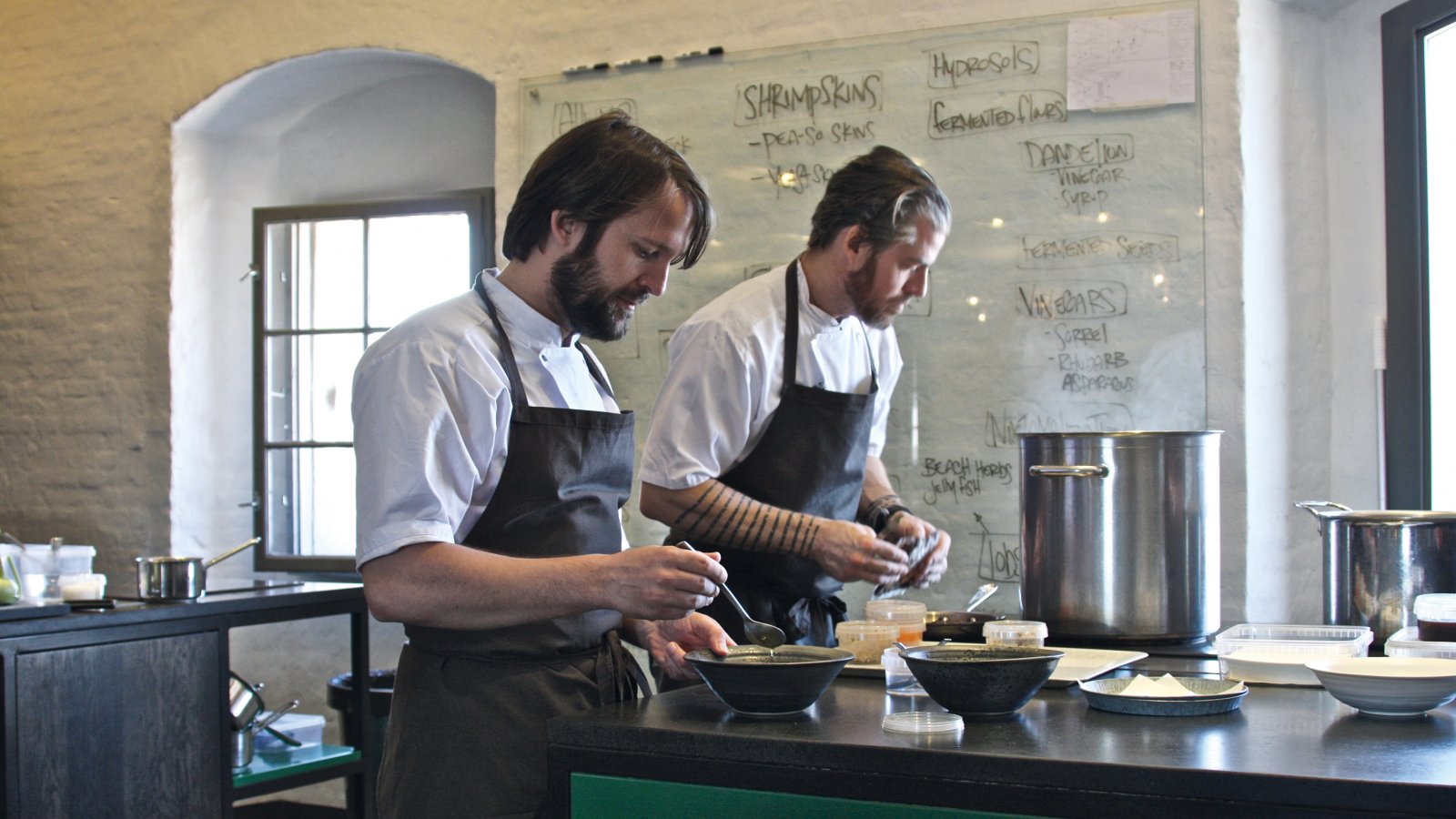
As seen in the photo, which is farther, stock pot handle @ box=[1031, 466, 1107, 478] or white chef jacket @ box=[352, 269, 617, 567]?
stock pot handle @ box=[1031, 466, 1107, 478]

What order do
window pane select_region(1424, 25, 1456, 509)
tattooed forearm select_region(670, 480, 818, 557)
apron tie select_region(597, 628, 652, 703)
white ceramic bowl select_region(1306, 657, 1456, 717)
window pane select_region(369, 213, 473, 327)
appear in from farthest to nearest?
window pane select_region(369, 213, 473, 327) < window pane select_region(1424, 25, 1456, 509) < tattooed forearm select_region(670, 480, 818, 557) < apron tie select_region(597, 628, 652, 703) < white ceramic bowl select_region(1306, 657, 1456, 717)

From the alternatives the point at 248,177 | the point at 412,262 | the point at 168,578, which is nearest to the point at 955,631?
the point at 168,578

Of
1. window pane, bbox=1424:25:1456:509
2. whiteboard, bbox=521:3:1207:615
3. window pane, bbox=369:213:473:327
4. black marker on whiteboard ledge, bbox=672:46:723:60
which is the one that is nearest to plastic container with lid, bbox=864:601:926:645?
whiteboard, bbox=521:3:1207:615

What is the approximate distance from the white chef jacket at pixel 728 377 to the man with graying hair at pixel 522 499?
35 cm

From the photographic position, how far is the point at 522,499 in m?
1.90

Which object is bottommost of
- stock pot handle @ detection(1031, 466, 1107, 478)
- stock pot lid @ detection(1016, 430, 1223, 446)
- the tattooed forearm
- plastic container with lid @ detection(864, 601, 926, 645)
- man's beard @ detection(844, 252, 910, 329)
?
plastic container with lid @ detection(864, 601, 926, 645)

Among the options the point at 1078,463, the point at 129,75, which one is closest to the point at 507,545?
the point at 1078,463

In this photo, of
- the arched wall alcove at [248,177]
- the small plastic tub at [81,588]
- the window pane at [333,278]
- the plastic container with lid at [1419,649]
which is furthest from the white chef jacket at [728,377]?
the window pane at [333,278]

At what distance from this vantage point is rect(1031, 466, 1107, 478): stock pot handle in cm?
208

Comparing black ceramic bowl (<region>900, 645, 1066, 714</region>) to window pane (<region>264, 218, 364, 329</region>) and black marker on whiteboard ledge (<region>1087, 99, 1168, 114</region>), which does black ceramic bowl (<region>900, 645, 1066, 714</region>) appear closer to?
black marker on whiteboard ledge (<region>1087, 99, 1168, 114</region>)

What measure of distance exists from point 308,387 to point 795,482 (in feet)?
9.91

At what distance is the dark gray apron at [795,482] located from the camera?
259 centimetres

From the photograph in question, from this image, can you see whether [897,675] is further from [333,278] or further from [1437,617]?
[333,278]

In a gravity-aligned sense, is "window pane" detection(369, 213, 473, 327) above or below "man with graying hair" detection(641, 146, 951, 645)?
above
